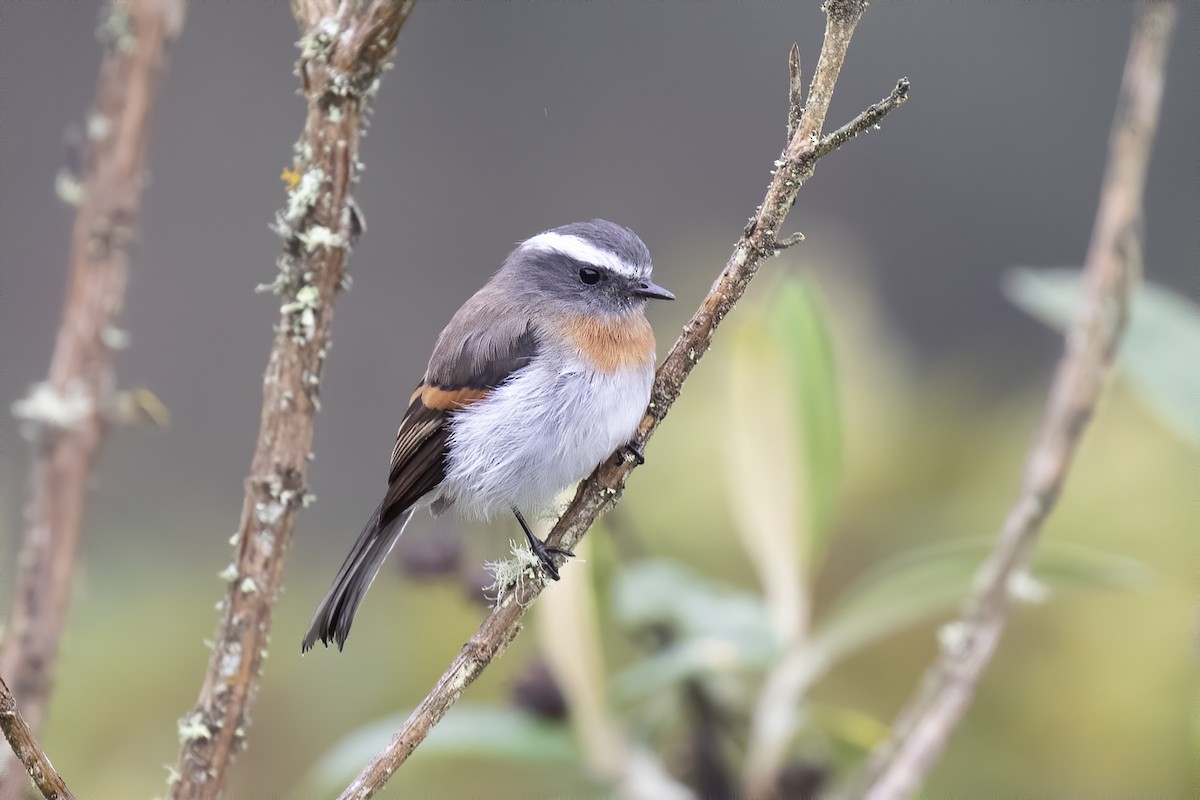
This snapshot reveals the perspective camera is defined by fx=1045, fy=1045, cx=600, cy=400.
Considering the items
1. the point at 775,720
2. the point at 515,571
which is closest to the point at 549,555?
the point at 515,571

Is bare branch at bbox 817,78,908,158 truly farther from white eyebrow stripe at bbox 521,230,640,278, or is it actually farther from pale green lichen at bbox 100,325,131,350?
pale green lichen at bbox 100,325,131,350

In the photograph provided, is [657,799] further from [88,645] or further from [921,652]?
[88,645]

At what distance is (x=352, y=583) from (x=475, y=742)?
0.36 metres

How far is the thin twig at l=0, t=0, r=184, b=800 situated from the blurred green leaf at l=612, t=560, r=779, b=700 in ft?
2.87


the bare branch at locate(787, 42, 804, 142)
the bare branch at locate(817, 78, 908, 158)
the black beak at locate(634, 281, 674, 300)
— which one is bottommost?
the bare branch at locate(817, 78, 908, 158)

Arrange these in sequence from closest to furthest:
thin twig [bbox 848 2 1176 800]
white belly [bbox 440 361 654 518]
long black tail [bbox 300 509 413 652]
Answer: thin twig [bbox 848 2 1176 800] → long black tail [bbox 300 509 413 652] → white belly [bbox 440 361 654 518]

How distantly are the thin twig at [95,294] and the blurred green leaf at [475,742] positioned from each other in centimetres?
51

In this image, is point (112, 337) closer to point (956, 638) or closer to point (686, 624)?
point (686, 624)

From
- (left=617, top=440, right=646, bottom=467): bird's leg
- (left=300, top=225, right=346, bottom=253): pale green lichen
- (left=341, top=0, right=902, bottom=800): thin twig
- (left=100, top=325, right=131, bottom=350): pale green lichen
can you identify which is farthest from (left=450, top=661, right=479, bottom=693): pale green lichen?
(left=100, top=325, right=131, bottom=350): pale green lichen

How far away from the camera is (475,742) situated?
68.4 inches

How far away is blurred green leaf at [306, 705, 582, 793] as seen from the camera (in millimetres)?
1745

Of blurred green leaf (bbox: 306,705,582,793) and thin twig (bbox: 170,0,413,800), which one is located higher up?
thin twig (bbox: 170,0,413,800)

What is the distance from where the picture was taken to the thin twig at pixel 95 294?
1.55m

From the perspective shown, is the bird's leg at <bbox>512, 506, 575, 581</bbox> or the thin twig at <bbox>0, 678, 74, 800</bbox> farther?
the bird's leg at <bbox>512, 506, 575, 581</bbox>
